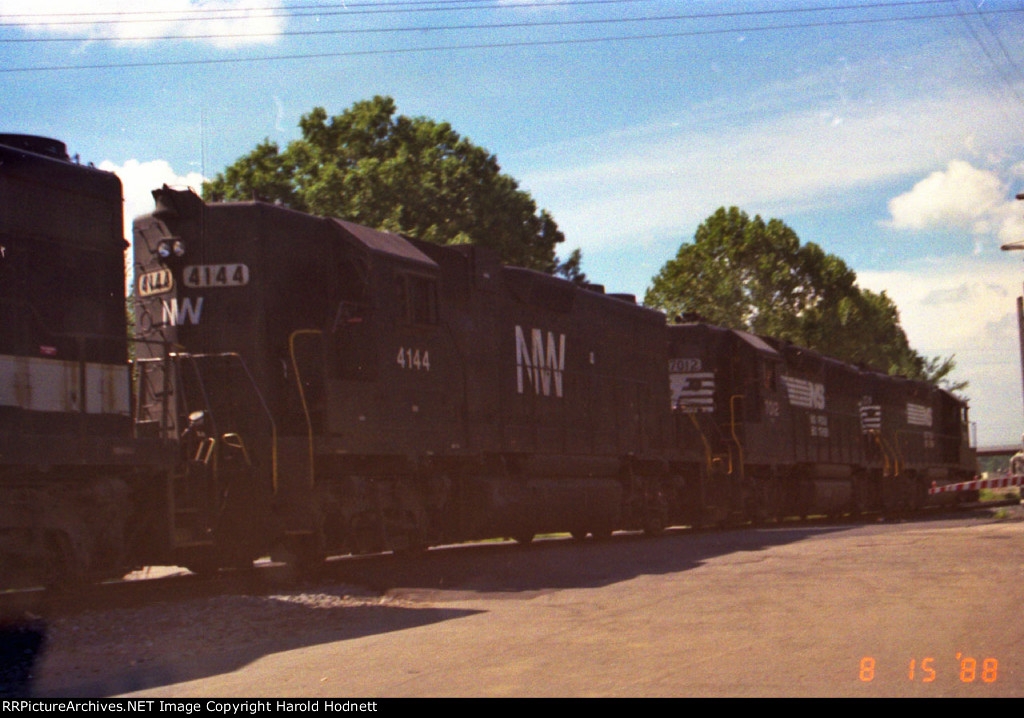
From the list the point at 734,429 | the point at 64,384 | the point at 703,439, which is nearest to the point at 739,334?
the point at 734,429

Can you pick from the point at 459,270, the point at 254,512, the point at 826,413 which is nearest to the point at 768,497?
the point at 826,413

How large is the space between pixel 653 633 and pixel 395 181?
25.7 m

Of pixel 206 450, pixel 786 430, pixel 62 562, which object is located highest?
pixel 786 430

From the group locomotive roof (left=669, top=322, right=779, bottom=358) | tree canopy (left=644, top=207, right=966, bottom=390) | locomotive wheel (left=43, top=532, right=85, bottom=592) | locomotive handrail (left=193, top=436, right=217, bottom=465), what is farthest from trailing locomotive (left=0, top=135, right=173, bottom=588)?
tree canopy (left=644, top=207, right=966, bottom=390)

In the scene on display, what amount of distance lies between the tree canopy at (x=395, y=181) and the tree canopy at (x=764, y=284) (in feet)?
54.9

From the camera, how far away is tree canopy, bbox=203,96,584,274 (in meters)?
31.9

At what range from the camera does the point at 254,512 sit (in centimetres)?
1109

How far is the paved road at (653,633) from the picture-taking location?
19.6 feet

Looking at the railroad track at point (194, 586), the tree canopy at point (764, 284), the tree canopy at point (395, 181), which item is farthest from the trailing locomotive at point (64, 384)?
the tree canopy at point (764, 284)

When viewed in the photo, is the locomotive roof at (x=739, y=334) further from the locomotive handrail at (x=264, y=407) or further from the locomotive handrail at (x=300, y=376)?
the locomotive handrail at (x=264, y=407)

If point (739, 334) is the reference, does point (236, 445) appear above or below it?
below

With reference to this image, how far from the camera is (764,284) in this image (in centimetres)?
5231

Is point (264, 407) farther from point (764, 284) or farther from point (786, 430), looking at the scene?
point (764, 284)
